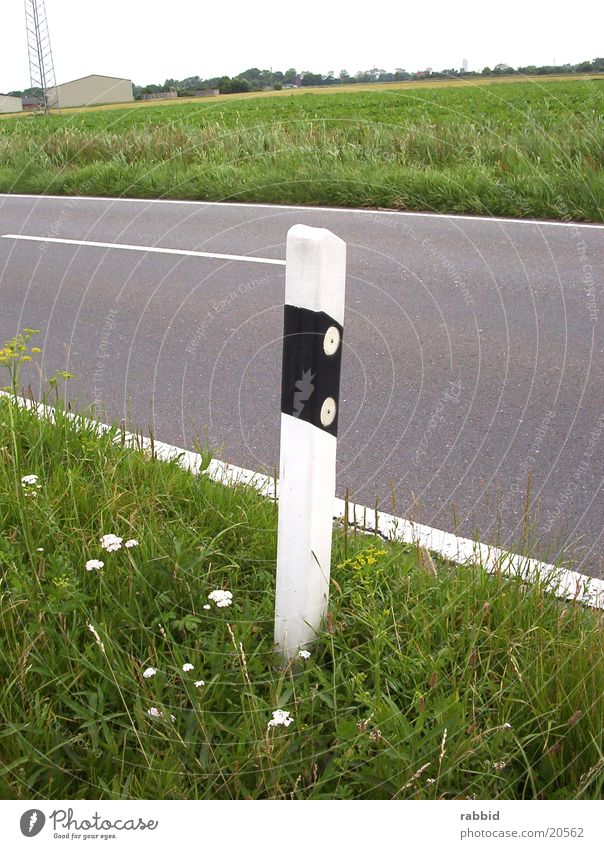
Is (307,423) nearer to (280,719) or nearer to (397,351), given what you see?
(280,719)

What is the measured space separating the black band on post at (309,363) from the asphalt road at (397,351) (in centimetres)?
94

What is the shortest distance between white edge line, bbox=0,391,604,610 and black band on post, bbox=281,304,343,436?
25.4 inches

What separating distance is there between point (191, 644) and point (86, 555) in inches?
17.4

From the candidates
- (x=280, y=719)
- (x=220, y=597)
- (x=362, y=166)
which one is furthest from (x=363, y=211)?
(x=280, y=719)

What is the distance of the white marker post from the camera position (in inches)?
75.3

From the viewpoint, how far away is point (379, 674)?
6.67 ft

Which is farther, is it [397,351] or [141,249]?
[141,249]

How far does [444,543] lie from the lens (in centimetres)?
297

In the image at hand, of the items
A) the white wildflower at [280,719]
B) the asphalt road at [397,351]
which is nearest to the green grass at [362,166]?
the asphalt road at [397,351]

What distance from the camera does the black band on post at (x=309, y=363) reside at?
1946 mm

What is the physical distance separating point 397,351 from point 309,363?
10.1 ft

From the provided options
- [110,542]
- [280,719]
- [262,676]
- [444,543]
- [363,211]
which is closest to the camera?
[280,719]

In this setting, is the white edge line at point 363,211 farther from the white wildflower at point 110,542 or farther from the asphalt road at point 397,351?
the white wildflower at point 110,542

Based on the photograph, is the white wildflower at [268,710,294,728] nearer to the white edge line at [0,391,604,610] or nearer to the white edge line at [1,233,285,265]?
the white edge line at [0,391,604,610]
